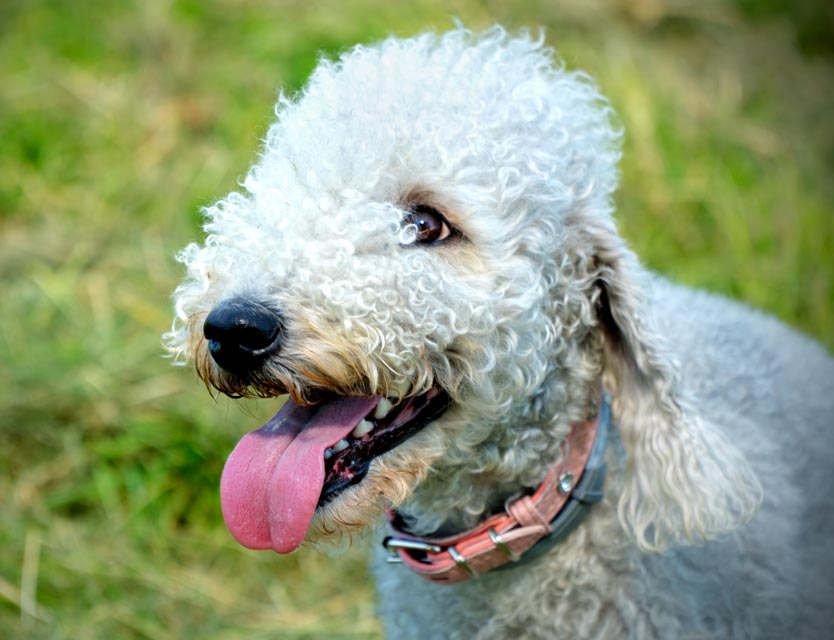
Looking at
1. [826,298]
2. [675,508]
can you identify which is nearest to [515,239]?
[675,508]

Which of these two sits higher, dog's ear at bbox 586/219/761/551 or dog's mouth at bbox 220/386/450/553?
dog's ear at bbox 586/219/761/551

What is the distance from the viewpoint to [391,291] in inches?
71.3

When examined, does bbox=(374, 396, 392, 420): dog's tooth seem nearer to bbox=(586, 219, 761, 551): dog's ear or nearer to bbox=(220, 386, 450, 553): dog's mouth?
bbox=(220, 386, 450, 553): dog's mouth

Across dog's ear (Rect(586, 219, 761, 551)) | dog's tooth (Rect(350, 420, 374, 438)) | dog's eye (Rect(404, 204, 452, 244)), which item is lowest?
dog's tooth (Rect(350, 420, 374, 438))

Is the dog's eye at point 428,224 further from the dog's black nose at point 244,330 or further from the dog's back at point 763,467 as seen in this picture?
the dog's back at point 763,467

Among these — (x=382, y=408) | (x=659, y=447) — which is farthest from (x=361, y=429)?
(x=659, y=447)

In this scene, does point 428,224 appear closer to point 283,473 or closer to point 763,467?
point 283,473

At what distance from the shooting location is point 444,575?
Answer: 81.2 inches

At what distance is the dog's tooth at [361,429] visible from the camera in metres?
1.88

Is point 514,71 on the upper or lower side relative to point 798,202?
lower

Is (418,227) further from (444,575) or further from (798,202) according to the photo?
(798,202)

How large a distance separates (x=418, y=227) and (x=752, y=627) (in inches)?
50.8

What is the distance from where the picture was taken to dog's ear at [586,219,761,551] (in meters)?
1.97

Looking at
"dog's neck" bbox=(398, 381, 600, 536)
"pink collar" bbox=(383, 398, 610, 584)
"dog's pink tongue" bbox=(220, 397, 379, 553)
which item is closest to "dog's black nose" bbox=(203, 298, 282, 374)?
"dog's pink tongue" bbox=(220, 397, 379, 553)
